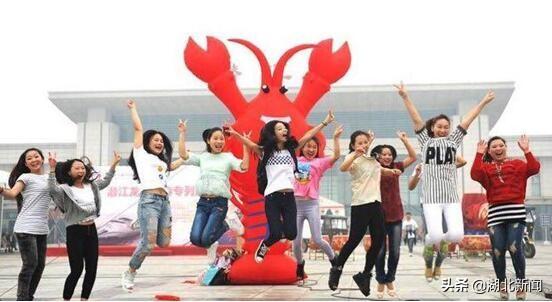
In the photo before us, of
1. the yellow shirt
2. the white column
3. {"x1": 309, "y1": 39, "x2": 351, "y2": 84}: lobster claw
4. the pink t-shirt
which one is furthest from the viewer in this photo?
the white column

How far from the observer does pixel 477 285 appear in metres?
6.17

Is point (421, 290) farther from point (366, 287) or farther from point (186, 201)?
point (186, 201)

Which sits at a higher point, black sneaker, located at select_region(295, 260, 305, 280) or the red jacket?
the red jacket

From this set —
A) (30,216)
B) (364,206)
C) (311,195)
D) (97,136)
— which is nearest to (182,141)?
(311,195)

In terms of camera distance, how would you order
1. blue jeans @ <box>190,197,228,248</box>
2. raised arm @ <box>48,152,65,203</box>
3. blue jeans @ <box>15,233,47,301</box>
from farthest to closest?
1. blue jeans @ <box>190,197,228,248</box>
2. raised arm @ <box>48,152,65,203</box>
3. blue jeans @ <box>15,233,47,301</box>

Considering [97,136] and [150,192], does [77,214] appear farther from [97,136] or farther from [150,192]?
[97,136]

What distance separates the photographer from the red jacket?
17.0 ft

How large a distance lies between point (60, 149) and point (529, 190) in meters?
38.2

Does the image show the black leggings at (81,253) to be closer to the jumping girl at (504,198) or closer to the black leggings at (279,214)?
the black leggings at (279,214)

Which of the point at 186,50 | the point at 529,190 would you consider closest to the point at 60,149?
the point at 529,190

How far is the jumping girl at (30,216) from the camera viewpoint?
485 centimetres

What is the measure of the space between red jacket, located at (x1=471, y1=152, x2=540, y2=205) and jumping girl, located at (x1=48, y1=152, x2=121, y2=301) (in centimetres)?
351

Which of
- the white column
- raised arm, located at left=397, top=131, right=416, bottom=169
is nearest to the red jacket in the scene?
raised arm, located at left=397, top=131, right=416, bottom=169

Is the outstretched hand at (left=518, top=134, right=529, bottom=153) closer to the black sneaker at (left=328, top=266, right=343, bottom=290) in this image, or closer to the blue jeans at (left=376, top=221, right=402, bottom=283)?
the blue jeans at (left=376, top=221, right=402, bottom=283)
